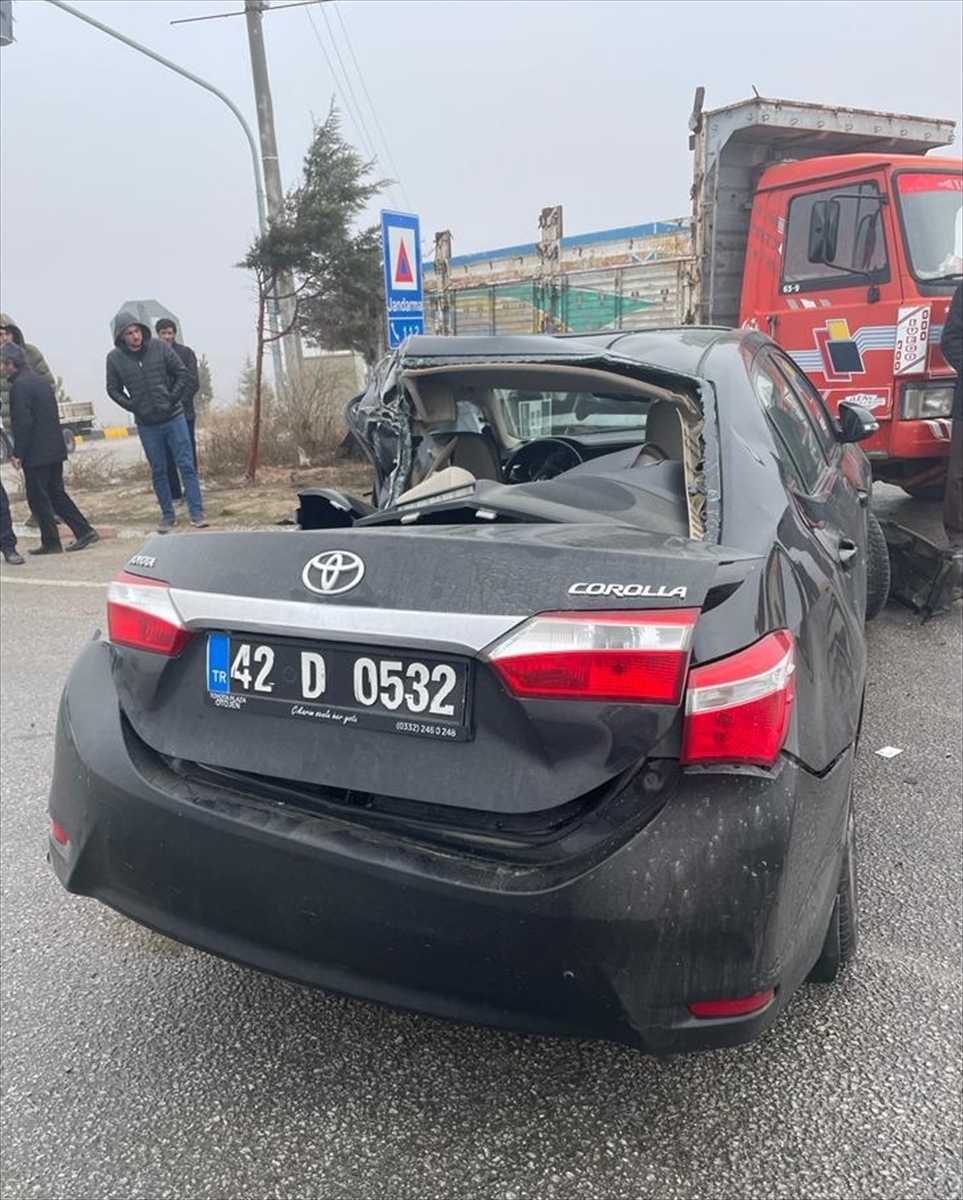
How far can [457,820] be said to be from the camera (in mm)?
1672

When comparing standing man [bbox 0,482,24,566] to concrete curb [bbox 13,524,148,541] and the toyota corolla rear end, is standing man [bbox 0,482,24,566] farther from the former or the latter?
the toyota corolla rear end

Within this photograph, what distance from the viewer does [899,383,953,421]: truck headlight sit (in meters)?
5.77

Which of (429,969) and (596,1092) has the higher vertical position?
(429,969)

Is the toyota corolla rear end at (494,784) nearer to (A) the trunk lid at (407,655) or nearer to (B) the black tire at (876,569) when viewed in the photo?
(A) the trunk lid at (407,655)

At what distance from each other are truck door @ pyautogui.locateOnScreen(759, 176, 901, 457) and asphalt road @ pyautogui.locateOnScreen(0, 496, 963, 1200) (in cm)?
411

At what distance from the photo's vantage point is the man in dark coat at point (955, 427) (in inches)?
206

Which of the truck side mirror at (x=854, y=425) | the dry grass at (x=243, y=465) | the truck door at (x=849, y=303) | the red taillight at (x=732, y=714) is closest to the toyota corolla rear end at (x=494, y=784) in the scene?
the red taillight at (x=732, y=714)

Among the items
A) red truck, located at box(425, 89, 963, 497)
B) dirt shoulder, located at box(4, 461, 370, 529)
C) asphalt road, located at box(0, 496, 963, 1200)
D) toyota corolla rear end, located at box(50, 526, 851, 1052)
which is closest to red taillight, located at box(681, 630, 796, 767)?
toyota corolla rear end, located at box(50, 526, 851, 1052)

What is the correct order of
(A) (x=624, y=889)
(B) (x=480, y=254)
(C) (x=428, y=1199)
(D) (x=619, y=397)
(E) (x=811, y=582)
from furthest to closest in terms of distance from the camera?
(B) (x=480, y=254) → (D) (x=619, y=397) → (E) (x=811, y=582) → (C) (x=428, y=1199) → (A) (x=624, y=889)

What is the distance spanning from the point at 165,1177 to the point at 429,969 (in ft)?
2.40

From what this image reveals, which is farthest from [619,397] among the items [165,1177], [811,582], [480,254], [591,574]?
[480,254]

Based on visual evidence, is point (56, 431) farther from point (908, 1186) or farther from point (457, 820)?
point (908, 1186)

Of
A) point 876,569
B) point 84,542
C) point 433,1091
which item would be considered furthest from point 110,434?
point 433,1091

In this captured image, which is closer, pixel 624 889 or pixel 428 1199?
pixel 624 889
